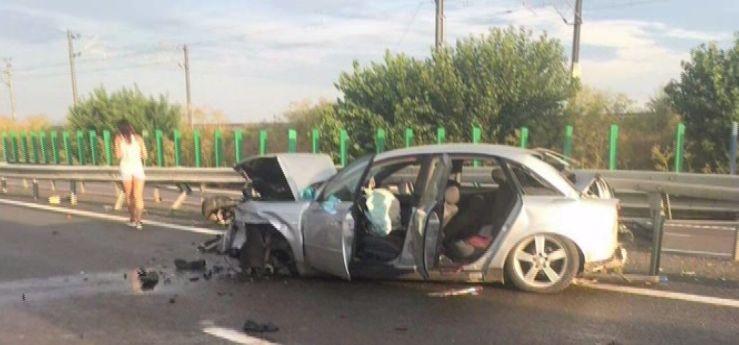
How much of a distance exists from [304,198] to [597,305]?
2.94 m

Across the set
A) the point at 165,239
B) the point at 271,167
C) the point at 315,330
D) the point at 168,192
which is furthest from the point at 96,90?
the point at 315,330

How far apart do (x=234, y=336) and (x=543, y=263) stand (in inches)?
107

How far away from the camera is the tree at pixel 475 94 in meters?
17.6

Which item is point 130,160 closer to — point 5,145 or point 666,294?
point 666,294

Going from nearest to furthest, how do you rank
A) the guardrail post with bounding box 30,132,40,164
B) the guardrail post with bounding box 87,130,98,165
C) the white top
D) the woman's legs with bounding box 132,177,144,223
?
1. the woman's legs with bounding box 132,177,144,223
2. the white top
3. the guardrail post with bounding box 87,130,98,165
4. the guardrail post with bounding box 30,132,40,164

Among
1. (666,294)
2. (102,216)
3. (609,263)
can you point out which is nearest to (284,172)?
(609,263)

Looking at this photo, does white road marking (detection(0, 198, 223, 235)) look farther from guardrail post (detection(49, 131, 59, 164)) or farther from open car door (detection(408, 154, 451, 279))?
guardrail post (detection(49, 131, 59, 164))

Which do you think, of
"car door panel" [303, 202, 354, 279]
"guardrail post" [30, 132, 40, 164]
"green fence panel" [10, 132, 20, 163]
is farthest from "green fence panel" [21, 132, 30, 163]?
"car door panel" [303, 202, 354, 279]

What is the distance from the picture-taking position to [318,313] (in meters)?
5.61

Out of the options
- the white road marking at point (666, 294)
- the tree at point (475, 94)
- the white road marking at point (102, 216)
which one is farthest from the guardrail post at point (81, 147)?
the white road marking at point (666, 294)

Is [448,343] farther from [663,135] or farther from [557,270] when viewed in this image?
[663,135]

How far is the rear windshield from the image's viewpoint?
7.00 metres

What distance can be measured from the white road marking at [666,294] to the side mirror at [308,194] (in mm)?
2702

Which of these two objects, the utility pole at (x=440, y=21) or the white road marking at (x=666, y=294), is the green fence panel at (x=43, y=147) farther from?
the white road marking at (x=666, y=294)
